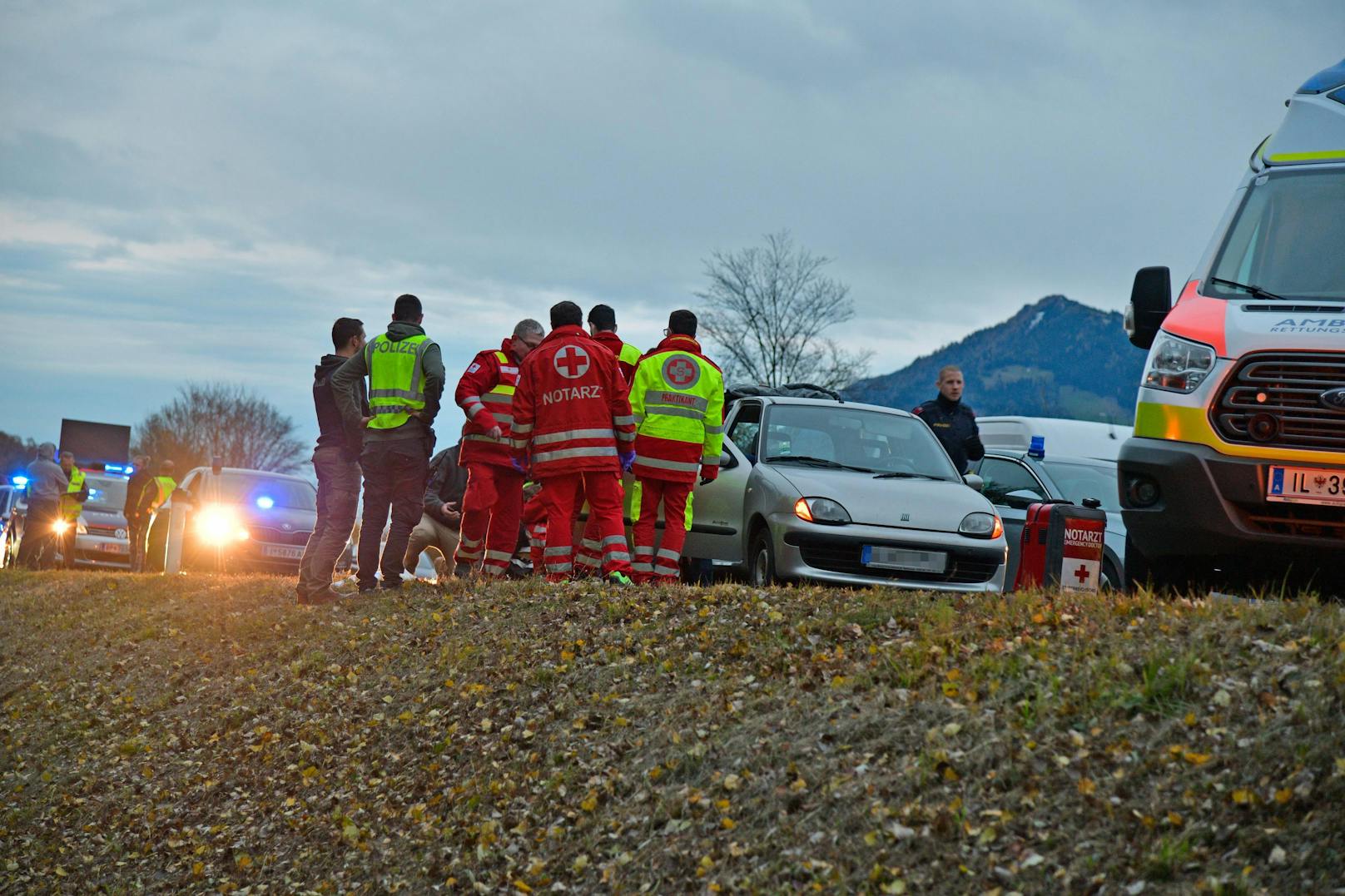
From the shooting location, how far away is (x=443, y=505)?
12.7 meters

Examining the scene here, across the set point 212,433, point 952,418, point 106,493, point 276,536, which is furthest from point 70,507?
point 212,433

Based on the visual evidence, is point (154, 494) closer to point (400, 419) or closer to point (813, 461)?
point (400, 419)

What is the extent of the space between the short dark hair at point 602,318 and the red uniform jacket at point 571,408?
4.36 ft

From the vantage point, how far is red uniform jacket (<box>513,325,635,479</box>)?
971 cm

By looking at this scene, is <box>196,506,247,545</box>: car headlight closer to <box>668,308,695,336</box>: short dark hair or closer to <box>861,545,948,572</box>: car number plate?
<box>668,308,695,336</box>: short dark hair

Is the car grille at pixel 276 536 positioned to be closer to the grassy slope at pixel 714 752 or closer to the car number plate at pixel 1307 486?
the grassy slope at pixel 714 752

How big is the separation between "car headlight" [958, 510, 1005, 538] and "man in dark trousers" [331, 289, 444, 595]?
4196 mm

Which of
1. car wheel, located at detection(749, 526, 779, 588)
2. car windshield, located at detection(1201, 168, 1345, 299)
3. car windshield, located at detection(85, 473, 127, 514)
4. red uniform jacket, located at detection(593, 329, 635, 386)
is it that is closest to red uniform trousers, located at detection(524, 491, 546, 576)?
red uniform jacket, located at detection(593, 329, 635, 386)

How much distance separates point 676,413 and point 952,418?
365 cm

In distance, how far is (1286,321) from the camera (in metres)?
6.93

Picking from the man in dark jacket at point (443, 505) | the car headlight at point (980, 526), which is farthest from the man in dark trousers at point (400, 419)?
the car headlight at point (980, 526)

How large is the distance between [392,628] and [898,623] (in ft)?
13.0

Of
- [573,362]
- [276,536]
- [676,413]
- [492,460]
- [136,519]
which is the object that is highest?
[573,362]

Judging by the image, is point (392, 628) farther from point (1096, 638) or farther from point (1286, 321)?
point (1286, 321)
